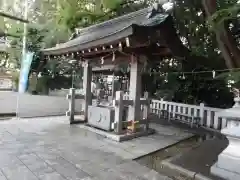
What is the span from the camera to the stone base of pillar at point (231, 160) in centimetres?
304

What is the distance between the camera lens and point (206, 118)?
713 centimetres

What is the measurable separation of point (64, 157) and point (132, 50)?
10.2ft

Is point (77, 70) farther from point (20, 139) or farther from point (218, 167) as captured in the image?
point (218, 167)

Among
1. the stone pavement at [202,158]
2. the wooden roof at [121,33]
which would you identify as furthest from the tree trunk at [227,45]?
the stone pavement at [202,158]

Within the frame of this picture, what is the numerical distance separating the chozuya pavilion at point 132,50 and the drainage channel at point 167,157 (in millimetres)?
1121

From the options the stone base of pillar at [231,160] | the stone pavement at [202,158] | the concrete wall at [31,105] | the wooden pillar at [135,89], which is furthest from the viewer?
the concrete wall at [31,105]

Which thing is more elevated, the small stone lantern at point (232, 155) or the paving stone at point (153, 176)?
the small stone lantern at point (232, 155)

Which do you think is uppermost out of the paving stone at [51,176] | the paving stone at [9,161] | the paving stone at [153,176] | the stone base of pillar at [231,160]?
the stone base of pillar at [231,160]

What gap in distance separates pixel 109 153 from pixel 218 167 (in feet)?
6.70

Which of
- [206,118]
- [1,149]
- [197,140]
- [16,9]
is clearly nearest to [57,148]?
[1,149]

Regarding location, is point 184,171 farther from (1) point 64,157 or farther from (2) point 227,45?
(2) point 227,45

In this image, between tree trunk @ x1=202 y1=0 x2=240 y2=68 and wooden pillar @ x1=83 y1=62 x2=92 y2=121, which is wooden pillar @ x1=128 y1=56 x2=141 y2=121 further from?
tree trunk @ x1=202 y1=0 x2=240 y2=68

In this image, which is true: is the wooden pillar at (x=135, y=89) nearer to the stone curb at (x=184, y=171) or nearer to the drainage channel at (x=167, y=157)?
the drainage channel at (x=167, y=157)

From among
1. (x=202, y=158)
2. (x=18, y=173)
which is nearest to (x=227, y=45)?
(x=202, y=158)
